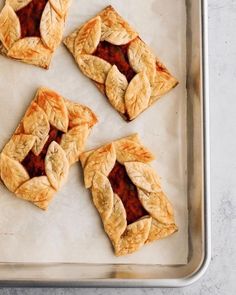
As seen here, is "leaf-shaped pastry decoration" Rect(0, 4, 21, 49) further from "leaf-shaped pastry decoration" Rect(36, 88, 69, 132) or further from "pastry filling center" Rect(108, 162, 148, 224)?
"pastry filling center" Rect(108, 162, 148, 224)

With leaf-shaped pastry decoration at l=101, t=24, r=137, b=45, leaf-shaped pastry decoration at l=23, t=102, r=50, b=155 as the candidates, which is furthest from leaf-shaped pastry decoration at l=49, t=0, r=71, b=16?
leaf-shaped pastry decoration at l=23, t=102, r=50, b=155

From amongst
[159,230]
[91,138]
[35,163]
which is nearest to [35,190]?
[35,163]

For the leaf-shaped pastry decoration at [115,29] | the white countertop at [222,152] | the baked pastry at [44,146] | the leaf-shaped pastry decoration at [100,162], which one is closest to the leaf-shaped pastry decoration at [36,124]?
the baked pastry at [44,146]

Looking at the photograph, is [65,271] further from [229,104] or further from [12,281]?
[229,104]

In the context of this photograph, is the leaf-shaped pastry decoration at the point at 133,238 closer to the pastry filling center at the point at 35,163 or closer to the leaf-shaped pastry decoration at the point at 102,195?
the leaf-shaped pastry decoration at the point at 102,195

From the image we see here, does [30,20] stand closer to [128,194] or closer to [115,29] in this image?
[115,29]

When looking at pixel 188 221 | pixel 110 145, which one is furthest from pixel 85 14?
pixel 188 221
